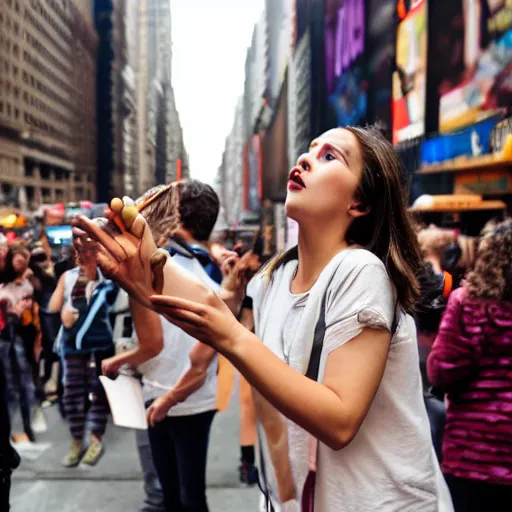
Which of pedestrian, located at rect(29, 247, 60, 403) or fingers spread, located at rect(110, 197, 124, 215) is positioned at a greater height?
fingers spread, located at rect(110, 197, 124, 215)

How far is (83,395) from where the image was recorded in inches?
119

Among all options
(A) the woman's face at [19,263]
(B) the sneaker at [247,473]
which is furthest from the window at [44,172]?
(B) the sneaker at [247,473]

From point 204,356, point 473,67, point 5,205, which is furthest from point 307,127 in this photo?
point 204,356

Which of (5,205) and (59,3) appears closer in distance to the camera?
(5,205)

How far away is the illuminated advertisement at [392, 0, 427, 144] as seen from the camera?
577 cm

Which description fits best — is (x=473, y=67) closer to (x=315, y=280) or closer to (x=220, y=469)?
(x=220, y=469)

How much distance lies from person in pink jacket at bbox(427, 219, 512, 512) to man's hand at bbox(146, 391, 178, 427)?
0.86 metres

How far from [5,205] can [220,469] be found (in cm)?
202

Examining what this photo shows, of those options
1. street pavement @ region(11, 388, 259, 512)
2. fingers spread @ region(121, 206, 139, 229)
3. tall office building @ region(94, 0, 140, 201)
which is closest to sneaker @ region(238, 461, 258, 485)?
street pavement @ region(11, 388, 259, 512)

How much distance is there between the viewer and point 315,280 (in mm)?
1061

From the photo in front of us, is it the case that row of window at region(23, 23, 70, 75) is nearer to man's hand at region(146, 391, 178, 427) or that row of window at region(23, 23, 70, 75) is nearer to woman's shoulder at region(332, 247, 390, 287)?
man's hand at region(146, 391, 178, 427)

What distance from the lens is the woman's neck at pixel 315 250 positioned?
1.05 meters

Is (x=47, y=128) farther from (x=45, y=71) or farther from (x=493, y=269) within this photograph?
(x=493, y=269)

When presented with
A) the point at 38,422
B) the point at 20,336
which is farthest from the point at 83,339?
the point at 38,422
